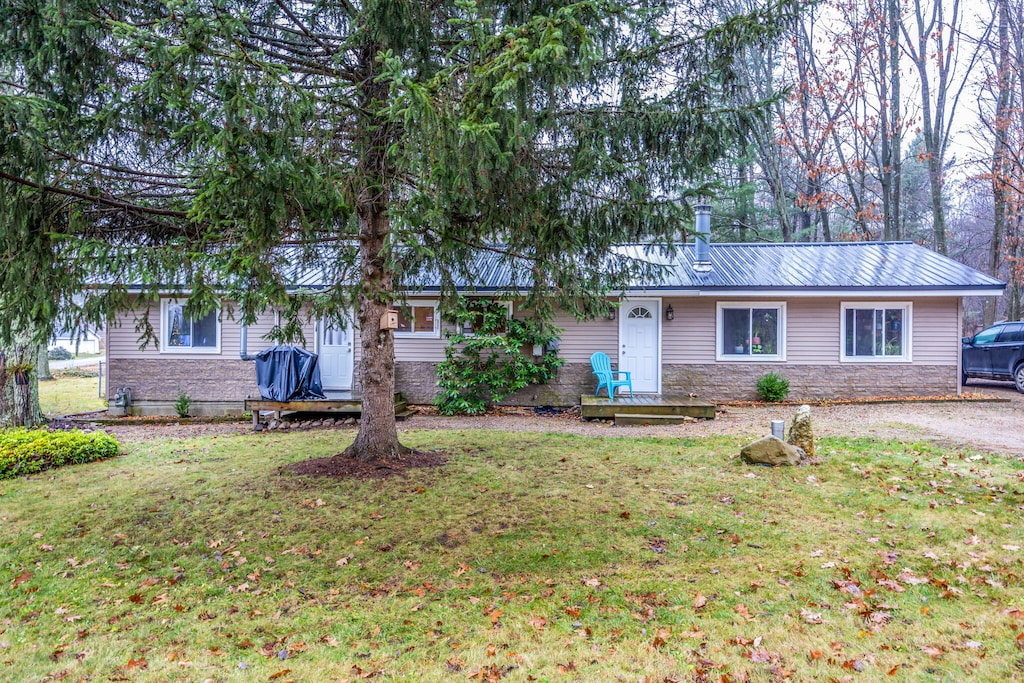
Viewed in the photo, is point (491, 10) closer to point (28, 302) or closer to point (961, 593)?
point (28, 302)

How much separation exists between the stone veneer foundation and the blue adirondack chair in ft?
1.61

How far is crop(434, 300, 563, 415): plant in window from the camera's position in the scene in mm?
11035

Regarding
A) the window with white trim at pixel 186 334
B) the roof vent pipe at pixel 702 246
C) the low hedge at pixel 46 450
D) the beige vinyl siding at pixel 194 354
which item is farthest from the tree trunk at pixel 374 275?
the roof vent pipe at pixel 702 246

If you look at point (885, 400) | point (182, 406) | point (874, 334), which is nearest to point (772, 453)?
point (885, 400)

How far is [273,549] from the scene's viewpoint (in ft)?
14.2

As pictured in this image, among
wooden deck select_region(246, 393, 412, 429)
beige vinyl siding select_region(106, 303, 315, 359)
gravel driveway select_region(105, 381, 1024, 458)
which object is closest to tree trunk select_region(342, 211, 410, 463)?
gravel driveway select_region(105, 381, 1024, 458)

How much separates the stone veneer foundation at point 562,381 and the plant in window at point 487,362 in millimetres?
517

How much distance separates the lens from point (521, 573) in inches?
155

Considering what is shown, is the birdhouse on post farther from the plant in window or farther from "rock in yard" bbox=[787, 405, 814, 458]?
"rock in yard" bbox=[787, 405, 814, 458]

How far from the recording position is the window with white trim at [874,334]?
11625 millimetres

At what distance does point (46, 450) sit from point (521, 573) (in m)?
6.14

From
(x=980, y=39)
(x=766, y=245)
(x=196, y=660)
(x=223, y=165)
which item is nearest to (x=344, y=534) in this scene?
(x=196, y=660)

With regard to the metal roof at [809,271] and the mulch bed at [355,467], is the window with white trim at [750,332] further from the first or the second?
the mulch bed at [355,467]

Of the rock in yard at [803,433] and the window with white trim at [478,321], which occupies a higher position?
the window with white trim at [478,321]
